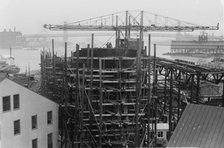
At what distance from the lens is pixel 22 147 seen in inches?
1356

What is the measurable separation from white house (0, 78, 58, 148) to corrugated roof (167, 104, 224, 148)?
1679cm

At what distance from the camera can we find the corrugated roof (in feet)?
72.4

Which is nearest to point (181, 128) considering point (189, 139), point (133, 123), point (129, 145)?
point (189, 139)

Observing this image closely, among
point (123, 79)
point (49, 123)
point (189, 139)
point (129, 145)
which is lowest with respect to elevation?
point (129, 145)

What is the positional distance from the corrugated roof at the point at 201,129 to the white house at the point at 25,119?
16.8 metres

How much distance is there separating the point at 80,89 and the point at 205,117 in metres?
17.7

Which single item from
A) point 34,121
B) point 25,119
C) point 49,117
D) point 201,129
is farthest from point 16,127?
point 201,129

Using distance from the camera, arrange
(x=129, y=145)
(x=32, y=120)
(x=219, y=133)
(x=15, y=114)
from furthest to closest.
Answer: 1. (x=129, y=145)
2. (x=32, y=120)
3. (x=15, y=114)
4. (x=219, y=133)

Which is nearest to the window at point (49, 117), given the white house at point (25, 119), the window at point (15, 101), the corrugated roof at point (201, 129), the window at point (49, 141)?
the white house at point (25, 119)

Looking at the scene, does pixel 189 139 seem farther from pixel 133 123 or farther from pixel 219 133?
pixel 133 123

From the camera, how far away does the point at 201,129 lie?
22.9 m

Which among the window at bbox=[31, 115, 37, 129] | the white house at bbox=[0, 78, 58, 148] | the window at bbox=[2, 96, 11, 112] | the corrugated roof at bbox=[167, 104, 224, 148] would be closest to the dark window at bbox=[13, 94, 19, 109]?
the white house at bbox=[0, 78, 58, 148]

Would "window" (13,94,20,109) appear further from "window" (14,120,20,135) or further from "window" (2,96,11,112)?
"window" (14,120,20,135)

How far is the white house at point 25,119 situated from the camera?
107 ft
